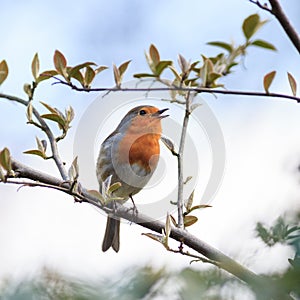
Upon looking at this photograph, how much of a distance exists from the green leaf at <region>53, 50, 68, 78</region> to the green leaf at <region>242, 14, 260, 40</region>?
631 mm

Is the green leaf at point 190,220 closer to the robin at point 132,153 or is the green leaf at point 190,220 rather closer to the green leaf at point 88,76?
the green leaf at point 88,76

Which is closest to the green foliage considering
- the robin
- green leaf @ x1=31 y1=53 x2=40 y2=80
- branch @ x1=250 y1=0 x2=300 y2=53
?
branch @ x1=250 y1=0 x2=300 y2=53

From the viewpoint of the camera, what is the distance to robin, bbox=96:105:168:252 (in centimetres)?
409

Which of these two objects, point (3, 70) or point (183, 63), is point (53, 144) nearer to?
point (3, 70)

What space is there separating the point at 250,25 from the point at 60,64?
66cm

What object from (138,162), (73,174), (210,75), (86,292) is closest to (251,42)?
(210,75)

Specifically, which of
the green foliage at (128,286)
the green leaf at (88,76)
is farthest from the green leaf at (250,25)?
the green foliage at (128,286)

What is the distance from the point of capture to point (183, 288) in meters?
0.55

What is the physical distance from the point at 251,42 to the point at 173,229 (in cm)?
66

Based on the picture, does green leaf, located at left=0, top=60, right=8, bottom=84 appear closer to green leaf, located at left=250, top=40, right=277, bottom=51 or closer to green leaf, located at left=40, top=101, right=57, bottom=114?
green leaf, located at left=40, top=101, right=57, bottom=114

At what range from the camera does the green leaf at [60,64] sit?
1587 mm

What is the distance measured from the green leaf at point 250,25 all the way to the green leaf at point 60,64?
2.07 ft

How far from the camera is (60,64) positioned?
1588 millimetres

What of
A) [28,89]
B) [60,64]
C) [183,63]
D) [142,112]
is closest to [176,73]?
[183,63]
